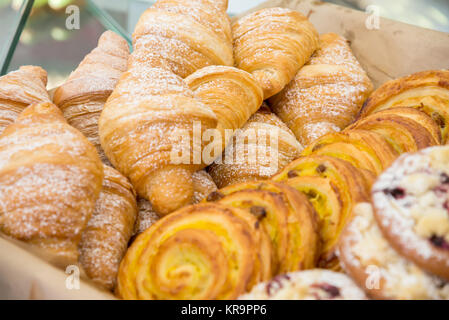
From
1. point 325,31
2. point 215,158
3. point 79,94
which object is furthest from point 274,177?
point 325,31

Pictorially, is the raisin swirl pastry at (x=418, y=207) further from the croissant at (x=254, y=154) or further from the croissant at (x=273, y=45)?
the croissant at (x=273, y=45)

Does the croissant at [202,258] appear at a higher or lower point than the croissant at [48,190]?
lower

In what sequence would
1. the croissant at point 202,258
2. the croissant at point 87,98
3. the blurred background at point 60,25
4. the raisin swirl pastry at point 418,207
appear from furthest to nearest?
the blurred background at point 60,25 < the croissant at point 87,98 < the croissant at point 202,258 < the raisin swirl pastry at point 418,207

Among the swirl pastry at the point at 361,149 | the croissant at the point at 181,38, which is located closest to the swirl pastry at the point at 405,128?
the swirl pastry at the point at 361,149

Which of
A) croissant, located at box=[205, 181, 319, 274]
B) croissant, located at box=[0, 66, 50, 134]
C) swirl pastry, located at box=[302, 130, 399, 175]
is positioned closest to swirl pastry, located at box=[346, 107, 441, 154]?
swirl pastry, located at box=[302, 130, 399, 175]

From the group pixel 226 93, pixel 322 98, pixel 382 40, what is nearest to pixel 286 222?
pixel 226 93

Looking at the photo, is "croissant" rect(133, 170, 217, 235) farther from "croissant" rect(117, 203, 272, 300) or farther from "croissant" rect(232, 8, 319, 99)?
"croissant" rect(232, 8, 319, 99)

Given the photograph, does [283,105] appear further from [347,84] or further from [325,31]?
[325,31]

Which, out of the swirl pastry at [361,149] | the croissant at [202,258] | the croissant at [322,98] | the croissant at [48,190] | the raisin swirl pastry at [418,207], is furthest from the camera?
the croissant at [322,98]
